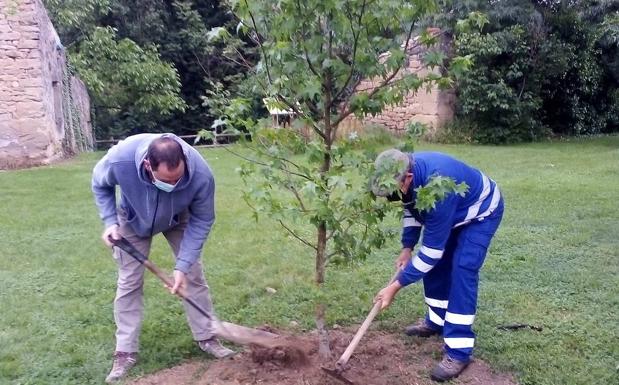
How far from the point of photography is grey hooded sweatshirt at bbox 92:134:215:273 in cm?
381

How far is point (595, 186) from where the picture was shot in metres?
10.0

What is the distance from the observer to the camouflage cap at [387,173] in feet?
11.2

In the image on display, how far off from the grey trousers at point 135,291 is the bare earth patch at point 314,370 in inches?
10.2

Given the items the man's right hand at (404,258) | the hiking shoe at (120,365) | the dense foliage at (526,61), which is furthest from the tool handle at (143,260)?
the dense foliage at (526,61)

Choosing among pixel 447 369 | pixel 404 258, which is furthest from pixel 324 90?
pixel 447 369

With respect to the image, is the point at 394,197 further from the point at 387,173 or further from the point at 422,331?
the point at 422,331

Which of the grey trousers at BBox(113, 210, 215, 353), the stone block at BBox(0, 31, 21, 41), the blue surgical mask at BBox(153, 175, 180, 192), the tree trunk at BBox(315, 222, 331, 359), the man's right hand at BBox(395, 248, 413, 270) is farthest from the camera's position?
the stone block at BBox(0, 31, 21, 41)

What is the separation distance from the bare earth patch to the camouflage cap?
46.5 inches

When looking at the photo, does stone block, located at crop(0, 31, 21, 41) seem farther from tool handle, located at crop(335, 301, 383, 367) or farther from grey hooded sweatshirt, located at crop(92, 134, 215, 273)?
tool handle, located at crop(335, 301, 383, 367)

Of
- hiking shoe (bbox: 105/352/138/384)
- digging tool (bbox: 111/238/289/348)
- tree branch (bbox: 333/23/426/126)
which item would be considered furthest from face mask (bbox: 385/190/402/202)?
hiking shoe (bbox: 105/352/138/384)

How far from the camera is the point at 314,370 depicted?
160 inches

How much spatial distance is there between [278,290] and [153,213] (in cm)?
193

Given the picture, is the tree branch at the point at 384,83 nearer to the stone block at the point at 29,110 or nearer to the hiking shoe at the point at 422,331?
the hiking shoe at the point at 422,331

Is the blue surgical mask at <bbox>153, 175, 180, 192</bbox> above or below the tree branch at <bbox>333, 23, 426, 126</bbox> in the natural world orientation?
below
